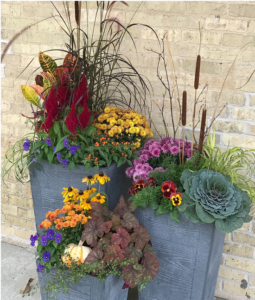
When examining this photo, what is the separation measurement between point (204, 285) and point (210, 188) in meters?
0.51

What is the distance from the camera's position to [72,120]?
172cm

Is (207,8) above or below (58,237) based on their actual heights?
above

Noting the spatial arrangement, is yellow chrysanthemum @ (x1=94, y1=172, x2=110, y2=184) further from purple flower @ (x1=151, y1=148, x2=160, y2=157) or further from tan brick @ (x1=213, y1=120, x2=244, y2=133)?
tan brick @ (x1=213, y1=120, x2=244, y2=133)

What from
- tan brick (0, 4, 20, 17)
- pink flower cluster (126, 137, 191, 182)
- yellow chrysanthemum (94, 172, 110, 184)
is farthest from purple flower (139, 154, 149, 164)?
tan brick (0, 4, 20, 17)

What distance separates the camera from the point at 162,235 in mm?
1748

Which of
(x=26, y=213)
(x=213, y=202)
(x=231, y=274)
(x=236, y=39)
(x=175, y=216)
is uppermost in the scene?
(x=236, y=39)

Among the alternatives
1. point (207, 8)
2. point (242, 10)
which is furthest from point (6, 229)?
point (242, 10)

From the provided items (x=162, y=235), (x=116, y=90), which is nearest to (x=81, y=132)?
(x=116, y=90)

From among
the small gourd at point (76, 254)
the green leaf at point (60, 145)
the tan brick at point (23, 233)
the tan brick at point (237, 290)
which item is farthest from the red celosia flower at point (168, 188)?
the tan brick at point (23, 233)

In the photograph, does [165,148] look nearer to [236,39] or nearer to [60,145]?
[60,145]

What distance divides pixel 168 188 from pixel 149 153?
1.16 ft

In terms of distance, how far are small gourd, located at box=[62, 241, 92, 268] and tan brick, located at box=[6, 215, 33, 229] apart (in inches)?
43.2

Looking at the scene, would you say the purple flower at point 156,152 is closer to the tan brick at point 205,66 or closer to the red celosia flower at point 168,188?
the red celosia flower at point 168,188

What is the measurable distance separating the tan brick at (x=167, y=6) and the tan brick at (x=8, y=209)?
67.7 inches
